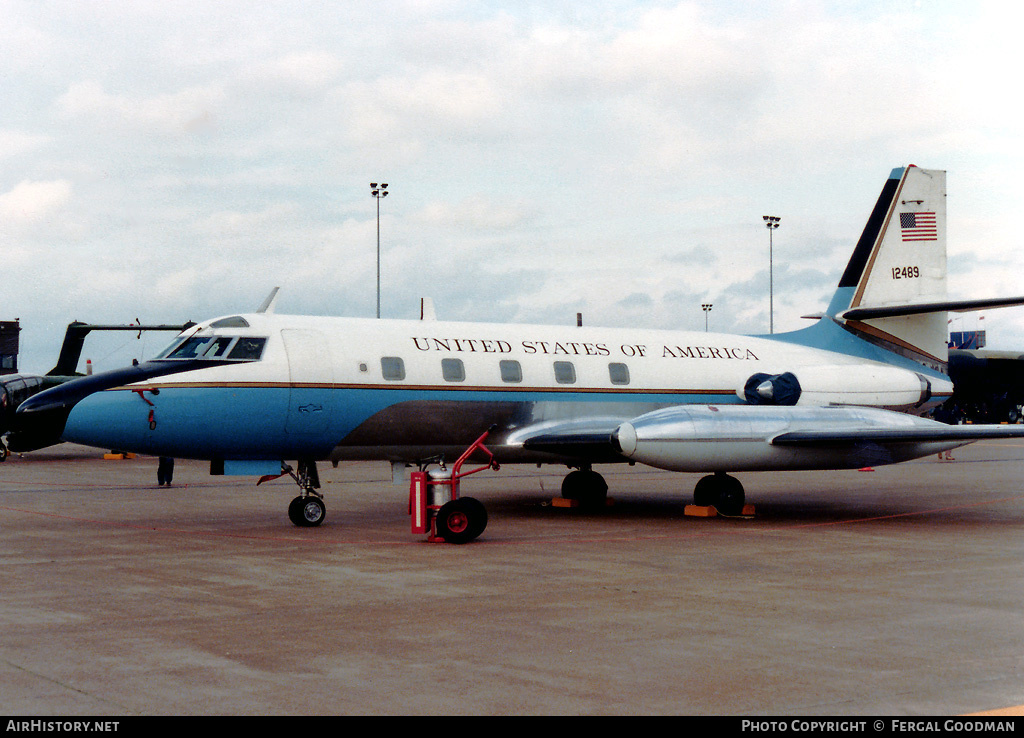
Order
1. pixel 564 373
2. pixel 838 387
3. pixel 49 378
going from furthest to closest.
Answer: pixel 49 378 → pixel 838 387 → pixel 564 373

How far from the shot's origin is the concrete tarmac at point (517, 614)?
6.53m

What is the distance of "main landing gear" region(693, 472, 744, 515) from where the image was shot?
1820 cm

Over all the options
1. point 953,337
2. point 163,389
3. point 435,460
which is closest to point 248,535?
point 163,389

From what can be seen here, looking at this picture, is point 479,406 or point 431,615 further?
point 479,406

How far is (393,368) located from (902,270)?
1122 centimetres

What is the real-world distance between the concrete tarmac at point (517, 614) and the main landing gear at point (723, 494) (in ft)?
1.40

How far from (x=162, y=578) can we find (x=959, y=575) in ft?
28.4

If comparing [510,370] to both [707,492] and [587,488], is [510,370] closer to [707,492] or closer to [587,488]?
[587,488]

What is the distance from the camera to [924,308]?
2089 centimetres

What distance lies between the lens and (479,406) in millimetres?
17922

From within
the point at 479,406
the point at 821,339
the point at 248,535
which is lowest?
the point at 248,535

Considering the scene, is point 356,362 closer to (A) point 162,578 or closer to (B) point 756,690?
(A) point 162,578

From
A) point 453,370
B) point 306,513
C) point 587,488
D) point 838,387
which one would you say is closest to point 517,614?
point 306,513

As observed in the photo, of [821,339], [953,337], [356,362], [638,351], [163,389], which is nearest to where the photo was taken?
[163,389]
